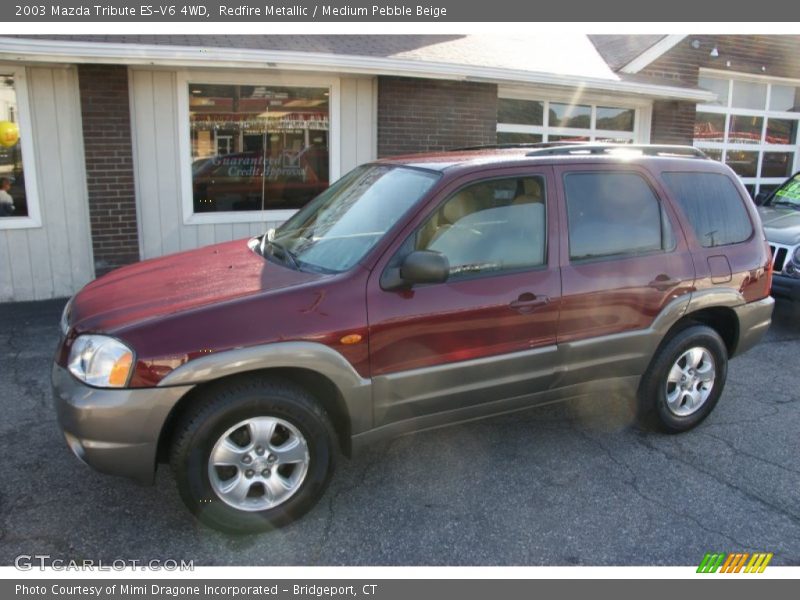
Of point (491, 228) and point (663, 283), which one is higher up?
point (491, 228)

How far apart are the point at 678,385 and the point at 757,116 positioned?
412 inches

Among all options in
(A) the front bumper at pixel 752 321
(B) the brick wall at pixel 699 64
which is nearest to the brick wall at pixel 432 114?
(B) the brick wall at pixel 699 64

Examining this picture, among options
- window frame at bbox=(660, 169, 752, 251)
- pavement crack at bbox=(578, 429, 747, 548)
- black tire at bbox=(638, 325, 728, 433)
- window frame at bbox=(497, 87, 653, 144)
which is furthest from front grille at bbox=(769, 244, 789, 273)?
window frame at bbox=(497, 87, 653, 144)

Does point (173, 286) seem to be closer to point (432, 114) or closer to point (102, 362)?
point (102, 362)

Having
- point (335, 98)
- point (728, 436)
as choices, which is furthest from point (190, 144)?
point (728, 436)

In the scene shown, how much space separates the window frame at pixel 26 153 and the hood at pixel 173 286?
13.4 ft

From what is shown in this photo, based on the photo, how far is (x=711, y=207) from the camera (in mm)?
4285

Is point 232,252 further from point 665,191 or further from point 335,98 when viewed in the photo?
point 335,98

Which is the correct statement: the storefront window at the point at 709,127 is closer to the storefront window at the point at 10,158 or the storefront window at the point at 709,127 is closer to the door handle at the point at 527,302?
the door handle at the point at 527,302

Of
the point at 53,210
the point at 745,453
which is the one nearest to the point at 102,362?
the point at 745,453

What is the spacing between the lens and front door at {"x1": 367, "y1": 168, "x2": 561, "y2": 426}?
10.7 feet

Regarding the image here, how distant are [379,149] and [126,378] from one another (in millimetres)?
6272

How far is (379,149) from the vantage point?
28.2 feet

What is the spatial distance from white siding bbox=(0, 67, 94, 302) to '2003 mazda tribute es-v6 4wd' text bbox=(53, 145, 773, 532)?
13.5 feet
